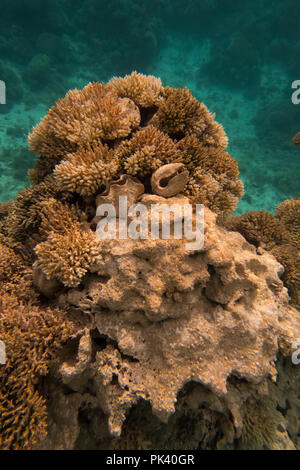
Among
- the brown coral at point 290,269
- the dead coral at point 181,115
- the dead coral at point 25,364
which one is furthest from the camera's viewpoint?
the brown coral at point 290,269

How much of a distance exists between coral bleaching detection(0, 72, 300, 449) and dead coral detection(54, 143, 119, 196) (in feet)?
0.05

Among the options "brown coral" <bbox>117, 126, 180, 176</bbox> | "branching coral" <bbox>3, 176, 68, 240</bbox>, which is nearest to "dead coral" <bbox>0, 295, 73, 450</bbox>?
"branching coral" <bbox>3, 176, 68, 240</bbox>

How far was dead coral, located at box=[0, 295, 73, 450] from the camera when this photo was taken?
2113mm

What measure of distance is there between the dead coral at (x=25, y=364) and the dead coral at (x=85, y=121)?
7.09 ft

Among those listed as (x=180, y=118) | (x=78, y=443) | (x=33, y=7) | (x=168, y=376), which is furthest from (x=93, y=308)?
(x=33, y=7)

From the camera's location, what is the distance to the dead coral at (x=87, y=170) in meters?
2.62

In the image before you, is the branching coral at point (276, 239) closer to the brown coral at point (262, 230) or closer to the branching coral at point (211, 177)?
the brown coral at point (262, 230)

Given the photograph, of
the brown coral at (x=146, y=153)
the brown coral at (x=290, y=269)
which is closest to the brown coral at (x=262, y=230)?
the brown coral at (x=290, y=269)

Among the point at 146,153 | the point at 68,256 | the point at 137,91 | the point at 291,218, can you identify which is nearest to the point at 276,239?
the point at 291,218

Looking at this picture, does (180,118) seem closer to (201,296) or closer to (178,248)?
(178,248)

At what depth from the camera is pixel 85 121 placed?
9.46ft

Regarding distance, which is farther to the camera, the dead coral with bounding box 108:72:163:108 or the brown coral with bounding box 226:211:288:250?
the brown coral with bounding box 226:211:288:250

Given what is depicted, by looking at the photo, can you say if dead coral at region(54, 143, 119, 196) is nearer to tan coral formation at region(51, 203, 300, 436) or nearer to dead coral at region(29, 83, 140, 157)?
dead coral at region(29, 83, 140, 157)

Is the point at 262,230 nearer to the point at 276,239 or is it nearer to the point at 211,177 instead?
the point at 276,239
